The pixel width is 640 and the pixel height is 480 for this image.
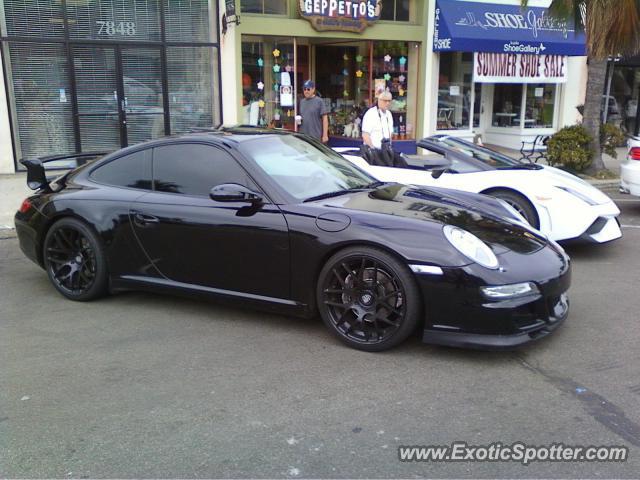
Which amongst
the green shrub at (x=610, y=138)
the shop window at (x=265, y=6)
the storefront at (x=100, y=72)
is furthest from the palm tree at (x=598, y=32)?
the storefront at (x=100, y=72)

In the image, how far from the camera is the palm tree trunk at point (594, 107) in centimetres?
1170

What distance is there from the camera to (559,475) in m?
2.77

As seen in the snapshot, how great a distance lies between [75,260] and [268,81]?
9535mm

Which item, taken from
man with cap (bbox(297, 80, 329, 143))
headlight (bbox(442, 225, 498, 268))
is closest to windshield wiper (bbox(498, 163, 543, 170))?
A: headlight (bbox(442, 225, 498, 268))

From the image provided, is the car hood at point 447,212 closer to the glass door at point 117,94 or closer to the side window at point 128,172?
the side window at point 128,172

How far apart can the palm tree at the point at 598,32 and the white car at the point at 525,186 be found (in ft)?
16.0

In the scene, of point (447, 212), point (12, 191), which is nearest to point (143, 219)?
point (447, 212)

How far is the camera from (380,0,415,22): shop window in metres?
14.2

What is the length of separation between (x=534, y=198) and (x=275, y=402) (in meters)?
4.20

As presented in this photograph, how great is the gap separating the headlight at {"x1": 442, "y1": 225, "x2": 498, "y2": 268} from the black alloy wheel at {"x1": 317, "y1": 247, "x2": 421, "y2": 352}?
1.17 feet

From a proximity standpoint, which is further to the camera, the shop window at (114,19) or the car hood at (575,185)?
→ the shop window at (114,19)

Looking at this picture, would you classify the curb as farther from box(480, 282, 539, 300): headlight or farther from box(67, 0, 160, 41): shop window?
box(480, 282, 539, 300): headlight

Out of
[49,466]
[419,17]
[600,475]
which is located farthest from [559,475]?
[419,17]

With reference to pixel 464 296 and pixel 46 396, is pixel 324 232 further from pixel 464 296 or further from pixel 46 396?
pixel 46 396
